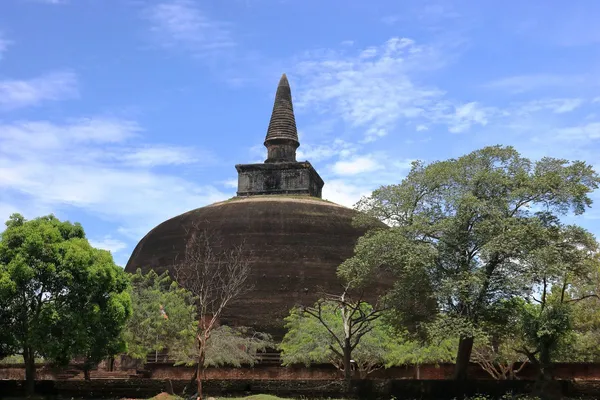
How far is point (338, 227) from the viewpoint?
38969 mm

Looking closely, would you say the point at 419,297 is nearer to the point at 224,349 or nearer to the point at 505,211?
the point at 505,211

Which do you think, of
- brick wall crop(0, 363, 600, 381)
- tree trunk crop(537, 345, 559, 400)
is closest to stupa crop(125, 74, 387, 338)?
brick wall crop(0, 363, 600, 381)

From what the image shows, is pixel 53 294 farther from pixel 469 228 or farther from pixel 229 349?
pixel 469 228

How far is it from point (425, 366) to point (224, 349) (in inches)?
337

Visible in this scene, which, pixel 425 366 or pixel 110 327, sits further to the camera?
pixel 425 366

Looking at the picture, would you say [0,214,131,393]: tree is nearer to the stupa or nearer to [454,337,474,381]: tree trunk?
[454,337,474,381]: tree trunk

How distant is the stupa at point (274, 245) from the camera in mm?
35281

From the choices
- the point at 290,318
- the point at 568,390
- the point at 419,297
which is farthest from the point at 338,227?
the point at 568,390

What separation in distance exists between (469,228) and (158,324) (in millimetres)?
15315

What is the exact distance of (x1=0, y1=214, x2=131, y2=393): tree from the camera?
71.7ft

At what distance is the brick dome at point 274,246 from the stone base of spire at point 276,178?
17.7 ft

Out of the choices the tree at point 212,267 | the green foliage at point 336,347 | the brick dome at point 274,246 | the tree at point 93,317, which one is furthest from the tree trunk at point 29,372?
the brick dome at point 274,246

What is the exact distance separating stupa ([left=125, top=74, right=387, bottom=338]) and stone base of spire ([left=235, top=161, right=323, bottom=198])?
6.71 feet

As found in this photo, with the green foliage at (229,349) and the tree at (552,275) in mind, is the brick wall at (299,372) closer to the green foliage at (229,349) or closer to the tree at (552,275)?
the green foliage at (229,349)
